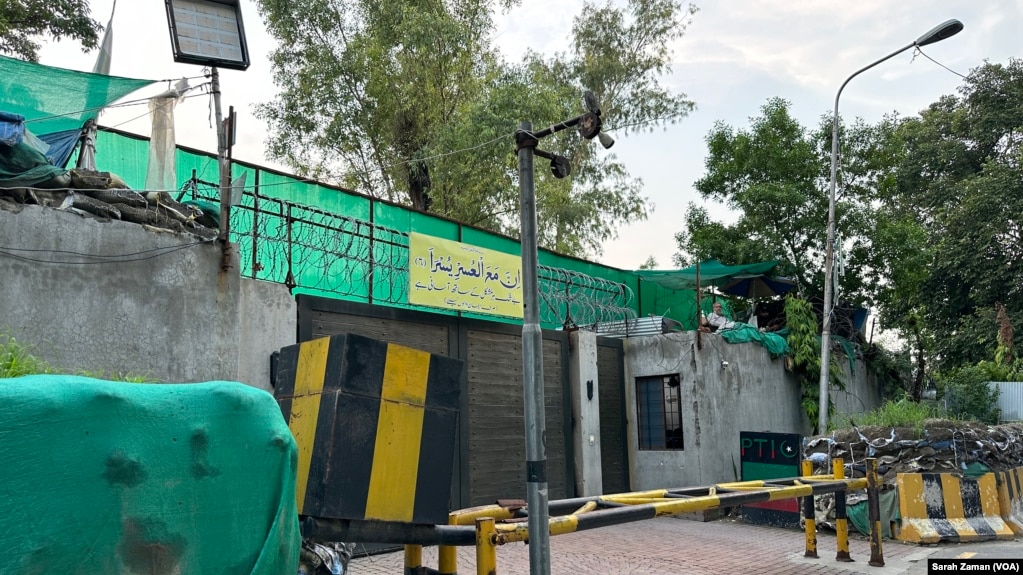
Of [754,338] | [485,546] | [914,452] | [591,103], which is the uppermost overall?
[591,103]

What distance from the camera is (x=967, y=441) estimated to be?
38.9ft

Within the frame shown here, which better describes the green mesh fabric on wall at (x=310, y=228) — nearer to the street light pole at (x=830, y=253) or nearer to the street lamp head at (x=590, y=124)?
the street lamp head at (x=590, y=124)

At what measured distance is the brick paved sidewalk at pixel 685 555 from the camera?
929cm

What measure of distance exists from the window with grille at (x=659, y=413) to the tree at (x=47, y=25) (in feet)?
44.4

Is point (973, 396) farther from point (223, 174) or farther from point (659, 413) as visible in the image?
point (223, 174)

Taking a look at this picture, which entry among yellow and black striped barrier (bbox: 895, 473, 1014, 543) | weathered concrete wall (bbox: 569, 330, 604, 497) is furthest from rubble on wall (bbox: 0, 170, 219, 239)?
yellow and black striped barrier (bbox: 895, 473, 1014, 543)

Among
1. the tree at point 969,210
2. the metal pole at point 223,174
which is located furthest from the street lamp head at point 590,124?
the tree at point 969,210

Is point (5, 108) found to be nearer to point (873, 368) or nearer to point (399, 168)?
point (399, 168)

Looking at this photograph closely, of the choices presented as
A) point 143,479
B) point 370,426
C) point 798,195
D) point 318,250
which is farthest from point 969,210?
point 143,479

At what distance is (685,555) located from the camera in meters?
10.4

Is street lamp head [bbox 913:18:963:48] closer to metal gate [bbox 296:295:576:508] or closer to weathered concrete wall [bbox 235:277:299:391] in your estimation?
metal gate [bbox 296:295:576:508]

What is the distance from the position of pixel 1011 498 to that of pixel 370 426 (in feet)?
38.1

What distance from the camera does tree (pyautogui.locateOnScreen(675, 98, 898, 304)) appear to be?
69.2 feet

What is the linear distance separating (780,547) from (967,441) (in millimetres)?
3514
